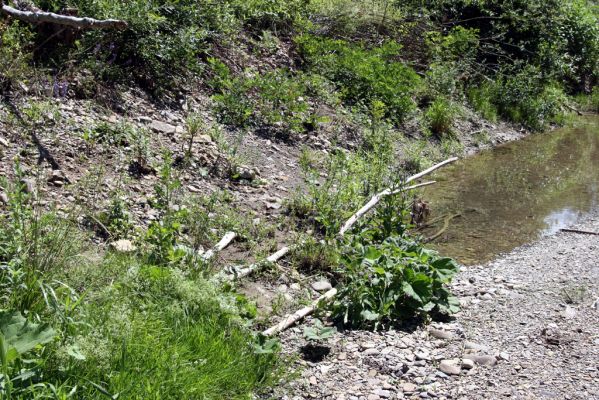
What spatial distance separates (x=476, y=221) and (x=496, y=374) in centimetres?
424

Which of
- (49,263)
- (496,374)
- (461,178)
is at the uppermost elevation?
(49,263)

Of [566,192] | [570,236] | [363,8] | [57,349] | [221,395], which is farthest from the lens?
[363,8]

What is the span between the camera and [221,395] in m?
3.88

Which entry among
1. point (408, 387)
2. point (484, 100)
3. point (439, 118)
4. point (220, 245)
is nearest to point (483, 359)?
point (408, 387)

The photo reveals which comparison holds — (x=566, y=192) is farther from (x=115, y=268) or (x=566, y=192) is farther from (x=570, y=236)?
(x=115, y=268)

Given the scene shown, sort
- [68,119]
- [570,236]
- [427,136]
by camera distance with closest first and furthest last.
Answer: [68,119] < [570,236] < [427,136]

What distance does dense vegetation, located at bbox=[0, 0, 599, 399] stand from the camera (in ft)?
12.1

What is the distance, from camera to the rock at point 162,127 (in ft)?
26.2

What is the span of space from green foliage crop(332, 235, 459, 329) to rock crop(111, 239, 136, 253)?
164 cm

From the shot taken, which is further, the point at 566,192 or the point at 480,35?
the point at 480,35

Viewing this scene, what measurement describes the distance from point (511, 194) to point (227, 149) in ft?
14.4

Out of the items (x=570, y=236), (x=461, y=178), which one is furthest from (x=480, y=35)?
(x=570, y=236)

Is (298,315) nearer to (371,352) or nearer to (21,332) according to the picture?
(371,352)

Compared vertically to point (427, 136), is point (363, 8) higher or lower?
higher
